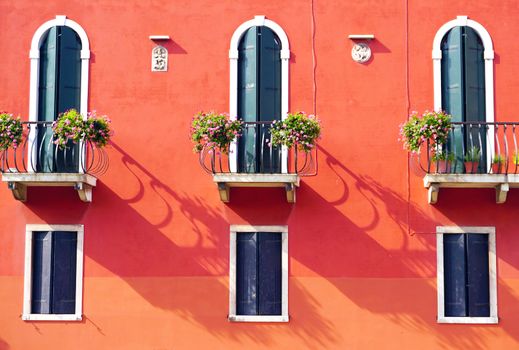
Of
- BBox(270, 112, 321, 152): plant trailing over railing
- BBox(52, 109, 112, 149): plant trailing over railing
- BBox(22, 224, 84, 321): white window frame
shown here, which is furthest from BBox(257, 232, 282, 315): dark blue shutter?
BBox(52, 109, 112, 149): plant trailing over railing

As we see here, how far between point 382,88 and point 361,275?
11.0ft

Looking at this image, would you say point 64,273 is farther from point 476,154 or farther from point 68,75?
point 476,154

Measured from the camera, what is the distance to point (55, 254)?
15.2 metres

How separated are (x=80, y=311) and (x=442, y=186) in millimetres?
6607

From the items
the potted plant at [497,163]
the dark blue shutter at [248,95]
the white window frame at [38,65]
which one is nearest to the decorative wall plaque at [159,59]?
the white window frame at [38,65]

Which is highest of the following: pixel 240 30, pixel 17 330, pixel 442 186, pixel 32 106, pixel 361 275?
pixel 240 30

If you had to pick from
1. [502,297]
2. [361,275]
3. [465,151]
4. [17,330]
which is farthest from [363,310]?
[17,330]

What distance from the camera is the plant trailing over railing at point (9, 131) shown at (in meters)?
14.5

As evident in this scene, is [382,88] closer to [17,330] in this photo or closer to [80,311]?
[80,311]

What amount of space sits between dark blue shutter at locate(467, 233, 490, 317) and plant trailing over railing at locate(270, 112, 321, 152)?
10.8ft

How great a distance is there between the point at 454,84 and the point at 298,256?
414cm

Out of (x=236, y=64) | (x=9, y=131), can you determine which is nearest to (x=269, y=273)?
(x=236, y=64)

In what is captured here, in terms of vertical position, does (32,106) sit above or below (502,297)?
above

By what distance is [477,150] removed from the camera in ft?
49.5
